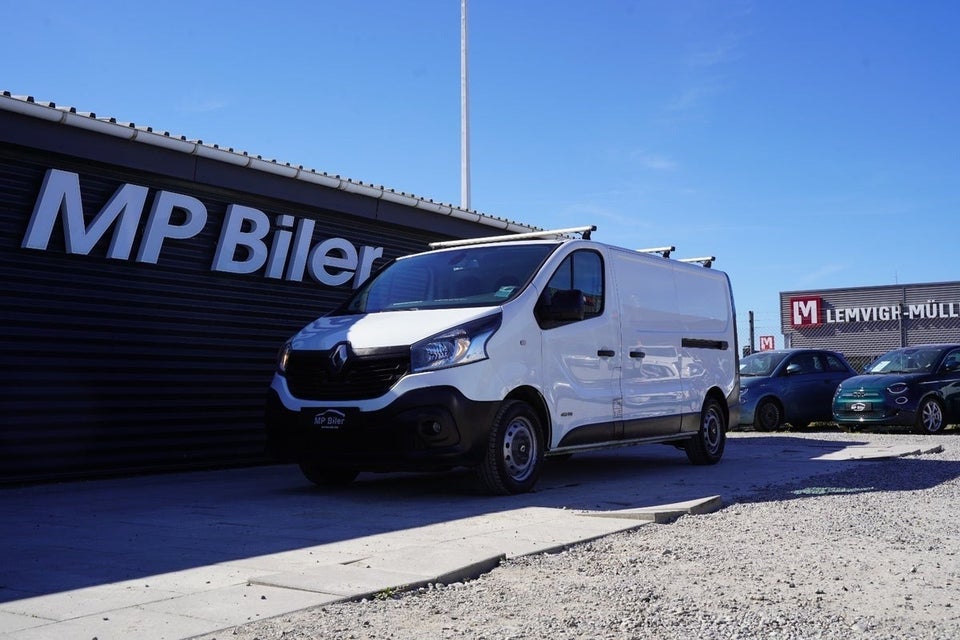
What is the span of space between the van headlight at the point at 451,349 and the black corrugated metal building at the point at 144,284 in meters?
3.91

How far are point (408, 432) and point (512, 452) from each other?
0.98 m

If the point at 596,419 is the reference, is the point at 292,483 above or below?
below

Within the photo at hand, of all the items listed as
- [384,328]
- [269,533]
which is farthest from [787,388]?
[269,533]

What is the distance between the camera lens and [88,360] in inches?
400

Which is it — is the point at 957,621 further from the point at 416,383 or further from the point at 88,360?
the point at 88,360

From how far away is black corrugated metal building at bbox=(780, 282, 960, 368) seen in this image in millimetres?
42375

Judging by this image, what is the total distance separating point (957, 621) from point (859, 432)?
14.3m

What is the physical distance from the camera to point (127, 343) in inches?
415

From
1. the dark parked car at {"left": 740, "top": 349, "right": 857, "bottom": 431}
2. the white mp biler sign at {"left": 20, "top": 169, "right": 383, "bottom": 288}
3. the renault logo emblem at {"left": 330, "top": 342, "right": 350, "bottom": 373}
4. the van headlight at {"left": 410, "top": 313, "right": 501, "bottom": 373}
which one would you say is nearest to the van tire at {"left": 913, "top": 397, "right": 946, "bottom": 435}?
the dark parked car at {"left": 740, "top": 349, "right": 857, "bottom": 431}

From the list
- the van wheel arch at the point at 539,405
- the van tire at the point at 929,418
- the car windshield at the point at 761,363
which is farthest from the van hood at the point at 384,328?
the car windshield at the point at 761,363

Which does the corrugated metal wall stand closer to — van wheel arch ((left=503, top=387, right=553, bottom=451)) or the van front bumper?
the van front bumper

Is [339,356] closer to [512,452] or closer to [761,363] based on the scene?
[512,452]

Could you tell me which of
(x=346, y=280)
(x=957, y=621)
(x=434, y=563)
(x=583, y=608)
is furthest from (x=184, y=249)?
(x=957, y=621)

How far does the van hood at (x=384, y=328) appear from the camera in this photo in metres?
8.20
